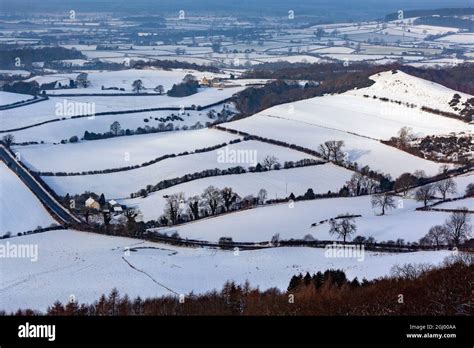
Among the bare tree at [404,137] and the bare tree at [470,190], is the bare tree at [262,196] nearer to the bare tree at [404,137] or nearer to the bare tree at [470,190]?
the bare tree at [470,190]

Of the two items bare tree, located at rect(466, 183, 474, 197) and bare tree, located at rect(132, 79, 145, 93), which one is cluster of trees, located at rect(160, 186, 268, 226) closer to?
bare tree, located at rect(466, 183, 474, 197)

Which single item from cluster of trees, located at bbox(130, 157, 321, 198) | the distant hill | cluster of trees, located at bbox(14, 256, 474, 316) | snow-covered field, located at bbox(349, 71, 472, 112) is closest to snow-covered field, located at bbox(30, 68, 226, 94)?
snow-covered field, located at bbox(349, 71, 472, 112)

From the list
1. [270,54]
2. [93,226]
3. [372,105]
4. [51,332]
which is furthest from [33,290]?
[270,54]

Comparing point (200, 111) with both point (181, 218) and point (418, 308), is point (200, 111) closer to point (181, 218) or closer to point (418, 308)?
point (181, 218)

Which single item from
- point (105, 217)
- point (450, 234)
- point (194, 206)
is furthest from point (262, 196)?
point (450, 234)

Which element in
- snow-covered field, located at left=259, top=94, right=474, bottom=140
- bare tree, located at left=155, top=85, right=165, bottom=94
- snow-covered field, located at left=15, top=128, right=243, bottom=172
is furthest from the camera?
bare tree, located at left=155, top=85, right=165, bottom=94

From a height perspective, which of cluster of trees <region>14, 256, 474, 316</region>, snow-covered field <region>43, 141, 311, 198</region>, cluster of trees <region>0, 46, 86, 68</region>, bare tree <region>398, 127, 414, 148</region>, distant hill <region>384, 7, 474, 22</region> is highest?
distant hill <region>384, 7, 474, 22</region>

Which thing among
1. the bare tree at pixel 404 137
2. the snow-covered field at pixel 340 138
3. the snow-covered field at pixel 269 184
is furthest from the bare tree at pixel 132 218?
the bare tree at pixel 404 137
